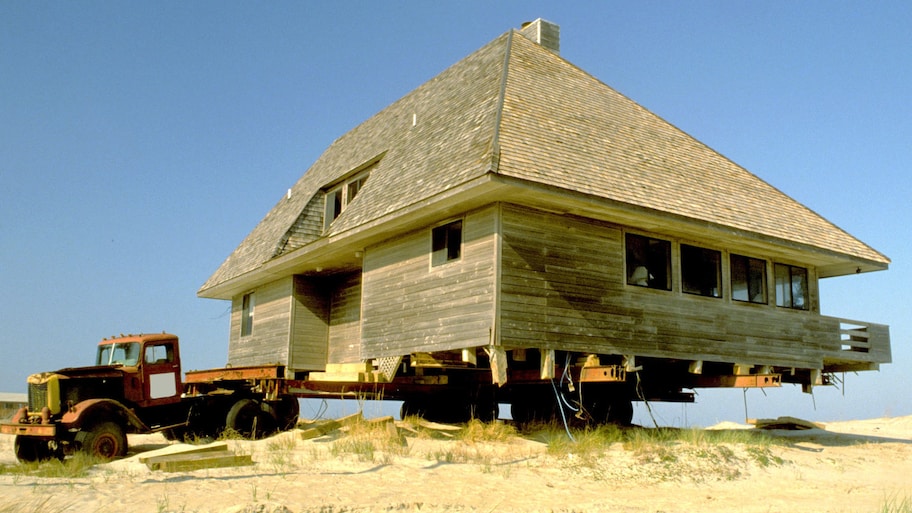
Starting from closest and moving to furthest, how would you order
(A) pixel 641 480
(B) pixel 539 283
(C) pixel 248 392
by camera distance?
(A) pixel 641 480, (B) pixel 539 283, (C) pixel 248 392

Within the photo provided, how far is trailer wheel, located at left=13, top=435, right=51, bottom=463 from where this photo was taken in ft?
47.8

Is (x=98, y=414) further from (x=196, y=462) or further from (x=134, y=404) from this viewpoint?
(x=196, y=462)

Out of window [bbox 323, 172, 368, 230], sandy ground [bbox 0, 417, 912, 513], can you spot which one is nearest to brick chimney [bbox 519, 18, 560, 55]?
window [bbox 323, 172, 368, 230]

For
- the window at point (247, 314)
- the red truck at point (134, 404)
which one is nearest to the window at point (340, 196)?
the window at point (247, 314)

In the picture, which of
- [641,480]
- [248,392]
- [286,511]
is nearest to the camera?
[286,511]

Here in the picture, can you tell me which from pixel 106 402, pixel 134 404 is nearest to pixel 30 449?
pixel 106 402

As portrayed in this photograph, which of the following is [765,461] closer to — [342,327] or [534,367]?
[534,367]

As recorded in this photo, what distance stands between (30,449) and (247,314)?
10.8 meters

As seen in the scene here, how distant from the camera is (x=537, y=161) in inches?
611

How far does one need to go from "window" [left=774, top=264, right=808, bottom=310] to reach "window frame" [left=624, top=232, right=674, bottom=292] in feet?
13.4

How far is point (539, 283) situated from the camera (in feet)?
50.5

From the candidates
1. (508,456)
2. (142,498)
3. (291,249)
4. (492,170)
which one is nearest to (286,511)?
(142,498)

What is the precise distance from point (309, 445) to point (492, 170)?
6571mm

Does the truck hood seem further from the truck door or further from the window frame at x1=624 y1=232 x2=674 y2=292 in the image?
the window frame at x1=624 y1=232 x2=674 y2=292
